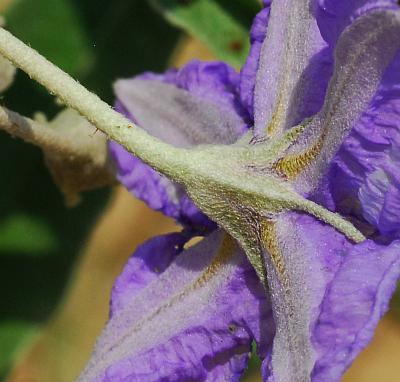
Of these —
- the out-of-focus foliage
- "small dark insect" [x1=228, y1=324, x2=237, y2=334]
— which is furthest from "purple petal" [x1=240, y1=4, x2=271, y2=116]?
the out-of-focus foliage

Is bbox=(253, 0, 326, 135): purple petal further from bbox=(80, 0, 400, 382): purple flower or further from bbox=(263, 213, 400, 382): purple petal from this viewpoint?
bbox=(263, 213, 400, 382): purple petal

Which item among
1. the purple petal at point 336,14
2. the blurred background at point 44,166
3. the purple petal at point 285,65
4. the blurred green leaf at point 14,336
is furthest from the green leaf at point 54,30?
the purple petal at point 336,14

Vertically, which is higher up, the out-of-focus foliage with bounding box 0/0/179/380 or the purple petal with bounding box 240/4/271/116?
the purple petal with bounding box 240/4/271/116

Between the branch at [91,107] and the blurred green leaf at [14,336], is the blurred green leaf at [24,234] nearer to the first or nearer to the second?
the blurred green leaf at [14,336]

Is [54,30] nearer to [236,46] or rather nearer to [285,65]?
[236,46]

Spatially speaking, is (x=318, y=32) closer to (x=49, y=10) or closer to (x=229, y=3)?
(x=229, y=3)

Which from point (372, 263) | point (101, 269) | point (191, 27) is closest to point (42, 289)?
point (191, 27)
